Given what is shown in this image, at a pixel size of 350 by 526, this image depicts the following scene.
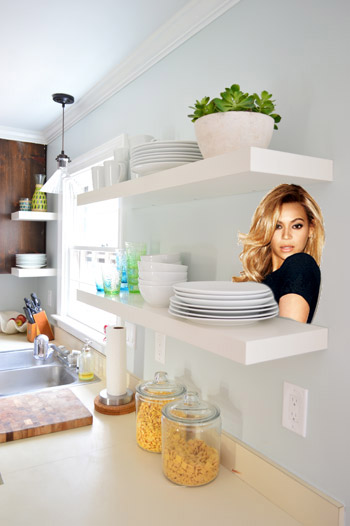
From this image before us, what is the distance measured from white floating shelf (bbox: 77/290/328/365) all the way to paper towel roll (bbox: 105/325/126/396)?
590 millimetres

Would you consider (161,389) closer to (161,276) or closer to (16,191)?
(161,276)

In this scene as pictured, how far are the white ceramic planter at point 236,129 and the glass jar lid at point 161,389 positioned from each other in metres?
0.85

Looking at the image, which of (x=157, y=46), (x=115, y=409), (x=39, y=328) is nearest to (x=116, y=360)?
(x=115, y=409)

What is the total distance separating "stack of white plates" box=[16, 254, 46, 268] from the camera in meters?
3.32

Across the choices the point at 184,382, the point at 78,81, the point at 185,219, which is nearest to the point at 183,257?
the point at 185,219

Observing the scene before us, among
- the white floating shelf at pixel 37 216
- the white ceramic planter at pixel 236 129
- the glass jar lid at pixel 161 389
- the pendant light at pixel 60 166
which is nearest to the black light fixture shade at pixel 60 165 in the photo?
the pendant light at pixel 60 166

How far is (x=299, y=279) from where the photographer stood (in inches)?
44.4

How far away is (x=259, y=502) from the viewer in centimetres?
120

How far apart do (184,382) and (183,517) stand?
524 millimetres

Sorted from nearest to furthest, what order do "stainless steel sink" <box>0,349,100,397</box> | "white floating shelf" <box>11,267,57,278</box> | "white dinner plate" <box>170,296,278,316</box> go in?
"white dinner plate" <box>170,296,278,316</box> → "stainless steel sink" <box>0,349,100,397</box> → "white floating shelf" <box>11,267,57,278</box>

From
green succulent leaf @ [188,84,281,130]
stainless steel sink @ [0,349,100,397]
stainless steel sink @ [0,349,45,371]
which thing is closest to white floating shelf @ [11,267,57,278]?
stainless steel sink @ [0,349,45,371]

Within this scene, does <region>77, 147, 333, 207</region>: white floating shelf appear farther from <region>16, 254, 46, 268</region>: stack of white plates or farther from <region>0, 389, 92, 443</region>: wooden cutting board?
<region>16, 254, 46, 268</region>: stack of white plates

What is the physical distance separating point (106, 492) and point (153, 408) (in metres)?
0.31

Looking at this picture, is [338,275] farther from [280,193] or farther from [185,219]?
[185,219]
